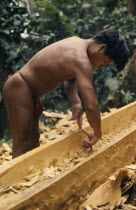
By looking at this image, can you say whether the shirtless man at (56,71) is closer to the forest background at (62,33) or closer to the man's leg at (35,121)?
the man's leg at (35,121)

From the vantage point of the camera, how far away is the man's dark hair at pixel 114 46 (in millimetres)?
2428

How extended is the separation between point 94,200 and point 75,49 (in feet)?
4.10

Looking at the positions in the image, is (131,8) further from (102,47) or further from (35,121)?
(35,121)

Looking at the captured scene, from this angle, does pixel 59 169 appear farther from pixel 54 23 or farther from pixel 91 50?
pixel 54 23

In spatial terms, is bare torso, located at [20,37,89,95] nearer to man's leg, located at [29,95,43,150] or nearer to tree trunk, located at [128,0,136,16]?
man's leg, located at [29,95,43,150]

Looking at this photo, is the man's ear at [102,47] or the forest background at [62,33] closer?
the man's ear at [102,47]

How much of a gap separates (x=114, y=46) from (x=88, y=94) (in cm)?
55

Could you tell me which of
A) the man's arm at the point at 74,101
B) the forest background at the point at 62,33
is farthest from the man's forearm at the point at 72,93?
the forest background at the point at 62,33

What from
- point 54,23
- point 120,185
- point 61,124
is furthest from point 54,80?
point 54,23

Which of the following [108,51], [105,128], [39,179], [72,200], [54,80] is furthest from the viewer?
[105,128]

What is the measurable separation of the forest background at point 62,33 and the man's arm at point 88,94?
283 cm

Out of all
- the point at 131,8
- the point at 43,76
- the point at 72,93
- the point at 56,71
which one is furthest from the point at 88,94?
the point at 131,8

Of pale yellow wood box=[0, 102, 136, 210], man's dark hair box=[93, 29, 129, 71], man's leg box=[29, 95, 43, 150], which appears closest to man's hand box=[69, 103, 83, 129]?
pale yellow wood box=[0, 102, 136, 210]

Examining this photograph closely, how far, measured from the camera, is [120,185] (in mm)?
1906
